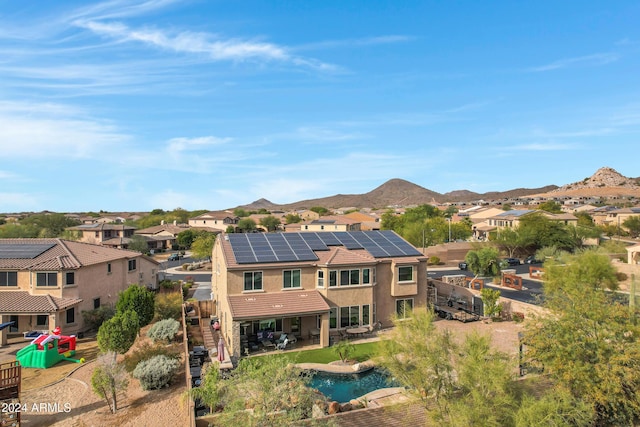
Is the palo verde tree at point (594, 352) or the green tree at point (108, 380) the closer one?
the palo verde tree at point (594, 352)

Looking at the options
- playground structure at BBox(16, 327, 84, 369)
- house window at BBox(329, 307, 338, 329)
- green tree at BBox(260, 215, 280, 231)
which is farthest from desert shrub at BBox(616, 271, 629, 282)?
green tree at BBox(260, 215, 280, 231)

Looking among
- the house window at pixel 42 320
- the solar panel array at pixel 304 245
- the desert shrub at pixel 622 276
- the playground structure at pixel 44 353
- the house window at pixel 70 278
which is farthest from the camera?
the desert shrub at pixel 622 276

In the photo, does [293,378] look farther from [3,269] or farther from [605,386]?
[3,269]

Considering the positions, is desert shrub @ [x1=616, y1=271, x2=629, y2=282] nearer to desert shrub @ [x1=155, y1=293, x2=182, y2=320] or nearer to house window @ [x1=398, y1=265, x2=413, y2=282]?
house window @ [x1=398, y1=265, x2=413, y2=282]

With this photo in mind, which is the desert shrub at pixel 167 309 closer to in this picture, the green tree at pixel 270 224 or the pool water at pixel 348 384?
the pool water at pixel 348 384

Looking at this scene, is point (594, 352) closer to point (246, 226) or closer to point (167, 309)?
point (167, 309)

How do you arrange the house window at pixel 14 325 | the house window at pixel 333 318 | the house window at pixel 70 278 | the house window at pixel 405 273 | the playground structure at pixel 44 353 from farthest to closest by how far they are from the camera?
the house window at pixel 70 278
the house window at pixel 405 273
the house window at pixel 14 325
the house window at pixel 333 318
the playground structure at pixel 44 353

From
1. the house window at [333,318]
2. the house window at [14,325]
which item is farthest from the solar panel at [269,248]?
the house window at [14,325]
